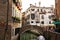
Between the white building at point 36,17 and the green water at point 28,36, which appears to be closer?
the green water at point 28,36

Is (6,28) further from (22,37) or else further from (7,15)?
(22,37)

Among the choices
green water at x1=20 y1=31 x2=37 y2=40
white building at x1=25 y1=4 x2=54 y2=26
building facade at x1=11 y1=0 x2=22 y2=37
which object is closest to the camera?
building facade at x1=11 y1=0 x2=22 y2=37

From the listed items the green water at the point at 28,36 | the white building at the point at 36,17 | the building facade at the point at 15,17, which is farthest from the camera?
the white building at the point at 36,17

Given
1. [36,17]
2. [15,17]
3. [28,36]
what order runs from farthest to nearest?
[36,17] < [28,36] < [15,17]

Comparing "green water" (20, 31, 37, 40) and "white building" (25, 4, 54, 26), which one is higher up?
"white building" (25, 4, 54, 26)

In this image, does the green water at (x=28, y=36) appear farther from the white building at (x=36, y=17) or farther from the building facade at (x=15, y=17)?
the white building at (x=36, y=17)

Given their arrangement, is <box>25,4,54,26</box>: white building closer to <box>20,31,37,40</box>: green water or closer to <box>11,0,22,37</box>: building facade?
<box>11,0,22,37</box>: building facade

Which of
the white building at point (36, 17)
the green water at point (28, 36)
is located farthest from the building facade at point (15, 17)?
the white building at point (36, 17)

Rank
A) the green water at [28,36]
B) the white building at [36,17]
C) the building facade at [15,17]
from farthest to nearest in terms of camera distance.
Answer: the white building at [36,17] < the green water at [28,36] < the building facade at [15,17]

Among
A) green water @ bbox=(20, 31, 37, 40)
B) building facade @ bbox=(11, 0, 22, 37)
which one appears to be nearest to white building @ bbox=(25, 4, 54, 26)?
building facade @ bbox=(11, 0, 22, 37)

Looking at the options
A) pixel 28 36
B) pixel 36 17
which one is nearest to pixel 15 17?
pixel 28 36

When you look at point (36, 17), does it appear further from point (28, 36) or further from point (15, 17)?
point (15, 17)

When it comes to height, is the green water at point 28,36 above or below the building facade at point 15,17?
below

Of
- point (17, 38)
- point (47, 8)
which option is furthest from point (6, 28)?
point (47, 8)
